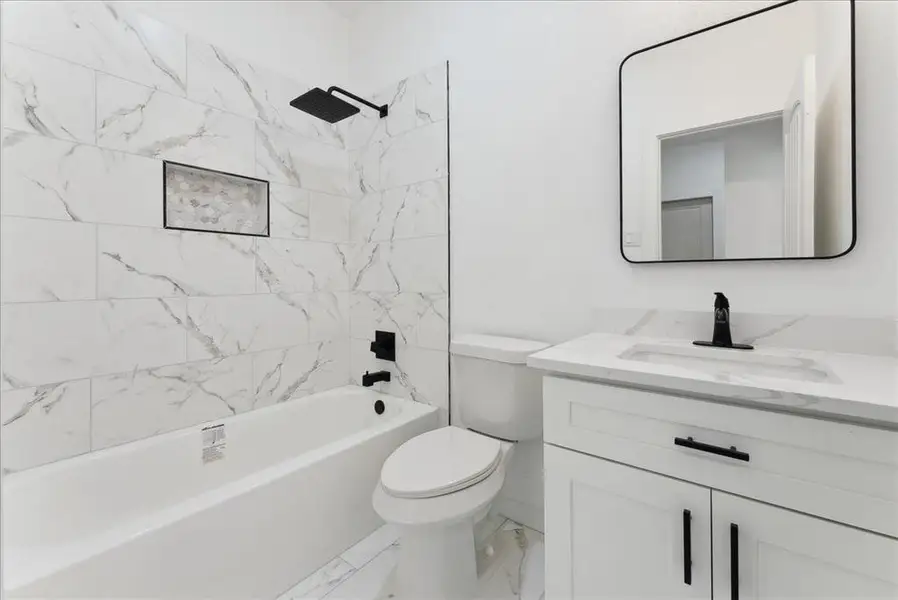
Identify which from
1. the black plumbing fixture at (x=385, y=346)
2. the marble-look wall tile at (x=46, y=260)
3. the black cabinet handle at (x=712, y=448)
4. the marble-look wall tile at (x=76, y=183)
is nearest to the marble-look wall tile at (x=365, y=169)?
the black plumbing fixture at (x=385, y=346)

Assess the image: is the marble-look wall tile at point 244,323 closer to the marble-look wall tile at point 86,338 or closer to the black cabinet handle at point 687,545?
the marble-look wall tile at point 86,338

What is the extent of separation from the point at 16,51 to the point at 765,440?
94.5 inches

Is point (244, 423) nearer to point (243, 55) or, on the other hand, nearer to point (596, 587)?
point (596, 587)

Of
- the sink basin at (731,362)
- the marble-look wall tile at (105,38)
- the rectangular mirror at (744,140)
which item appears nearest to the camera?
the sink basin at (731,362)

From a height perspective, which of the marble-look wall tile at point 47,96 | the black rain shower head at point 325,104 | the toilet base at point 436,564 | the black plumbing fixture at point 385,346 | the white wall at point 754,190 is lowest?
the toilet base at point 436,564

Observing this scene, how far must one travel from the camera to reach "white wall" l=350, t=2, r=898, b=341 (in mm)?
1190

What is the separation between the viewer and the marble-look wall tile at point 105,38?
→ 1.45 meters

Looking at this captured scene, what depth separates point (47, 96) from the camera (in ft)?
4.83

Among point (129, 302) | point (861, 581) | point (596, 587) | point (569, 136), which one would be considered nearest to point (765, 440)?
point (861, 581)

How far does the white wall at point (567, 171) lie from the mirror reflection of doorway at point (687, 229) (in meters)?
0.05

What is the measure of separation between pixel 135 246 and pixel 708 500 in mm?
2010

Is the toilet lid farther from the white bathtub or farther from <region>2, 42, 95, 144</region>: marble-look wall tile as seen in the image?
<region>2, 42, 95, 144</region>: marble-look wall tile

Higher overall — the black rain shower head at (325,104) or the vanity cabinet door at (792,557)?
the black rain shower head at (325,104)

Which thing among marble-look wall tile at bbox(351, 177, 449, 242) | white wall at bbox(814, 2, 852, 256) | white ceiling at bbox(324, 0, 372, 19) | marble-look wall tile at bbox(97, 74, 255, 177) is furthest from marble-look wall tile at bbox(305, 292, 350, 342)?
white wall at bbox(814, 2, 852, 256)
